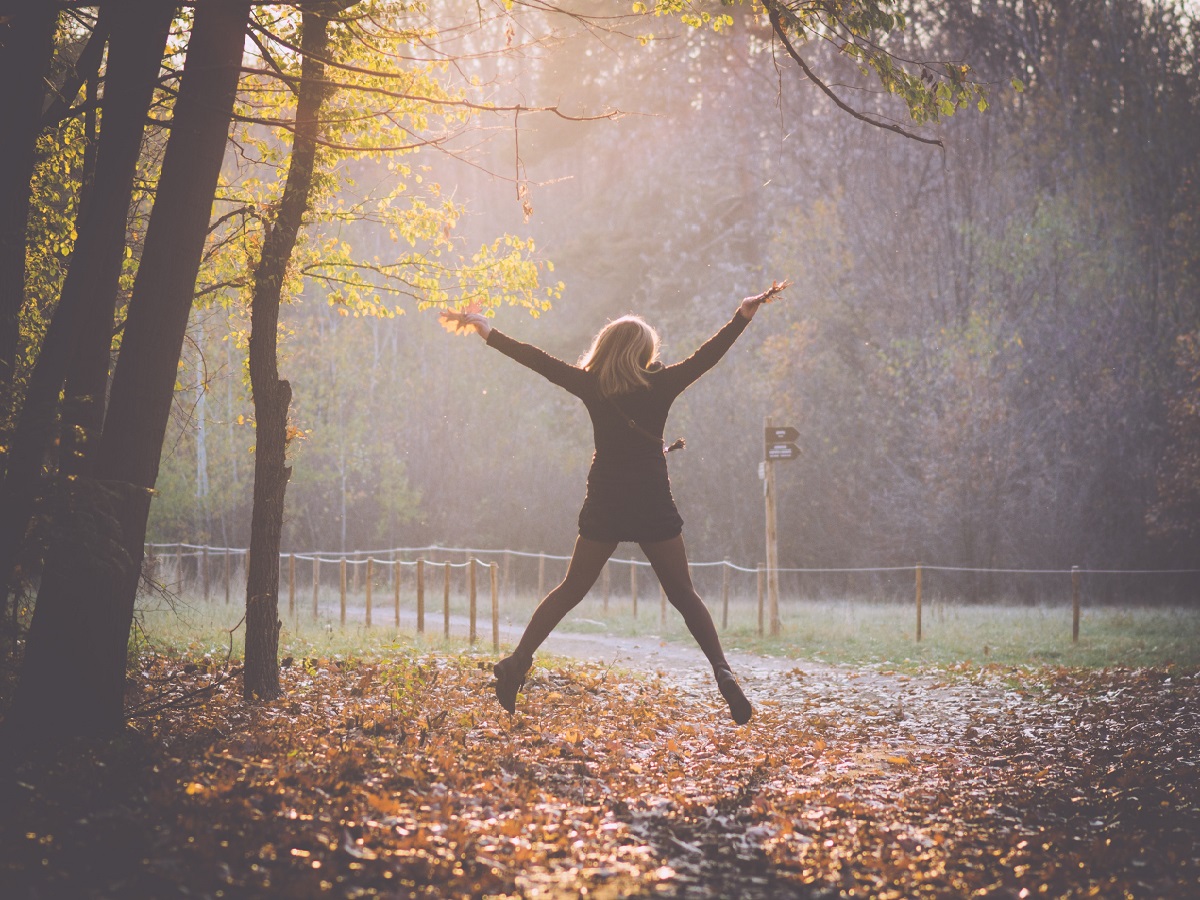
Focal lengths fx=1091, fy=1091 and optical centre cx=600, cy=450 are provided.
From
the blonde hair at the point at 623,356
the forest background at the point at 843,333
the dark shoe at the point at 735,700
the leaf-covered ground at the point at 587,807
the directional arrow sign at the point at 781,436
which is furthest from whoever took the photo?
the forest background at the point at 843,333

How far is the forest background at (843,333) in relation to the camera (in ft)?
88.0

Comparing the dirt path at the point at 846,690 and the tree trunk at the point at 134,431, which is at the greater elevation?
the tree trunk at the point at 134,431

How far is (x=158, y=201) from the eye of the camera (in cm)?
577

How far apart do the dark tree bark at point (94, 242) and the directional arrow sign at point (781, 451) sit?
44.5 feet

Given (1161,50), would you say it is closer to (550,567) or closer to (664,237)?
(664,237)

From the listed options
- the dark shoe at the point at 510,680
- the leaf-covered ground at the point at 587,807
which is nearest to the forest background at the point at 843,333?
the dark shoe at the point at 510,680

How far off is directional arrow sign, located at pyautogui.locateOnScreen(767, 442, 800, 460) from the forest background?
7373mm

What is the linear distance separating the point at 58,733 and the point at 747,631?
47.0 feet

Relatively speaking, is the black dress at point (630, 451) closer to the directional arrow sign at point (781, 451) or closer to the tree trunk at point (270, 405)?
the tree trunk at point (270, 405)

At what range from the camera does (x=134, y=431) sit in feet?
18.3

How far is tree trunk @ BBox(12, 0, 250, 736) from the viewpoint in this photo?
527 centimetres

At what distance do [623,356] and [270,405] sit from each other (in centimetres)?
351

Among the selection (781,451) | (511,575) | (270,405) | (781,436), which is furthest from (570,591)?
(511,575)

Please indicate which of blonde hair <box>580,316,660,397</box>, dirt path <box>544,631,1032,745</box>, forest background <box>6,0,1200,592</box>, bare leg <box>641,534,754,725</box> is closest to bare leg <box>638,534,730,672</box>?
bare leg <box>641,534,754,725</box>
